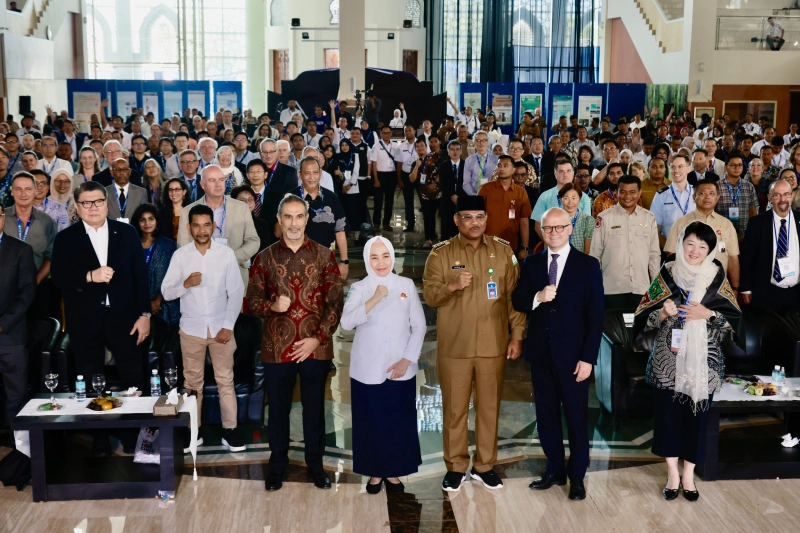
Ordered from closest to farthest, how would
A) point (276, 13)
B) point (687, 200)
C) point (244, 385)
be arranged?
point (244, 385), point (687, 200), point (276, 13)

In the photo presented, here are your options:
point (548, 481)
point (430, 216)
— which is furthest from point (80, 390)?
point (430, 216)

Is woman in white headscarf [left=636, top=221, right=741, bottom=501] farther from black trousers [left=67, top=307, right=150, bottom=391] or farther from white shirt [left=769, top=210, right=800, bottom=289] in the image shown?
black trousers [left=67, top=307, right=150, bottom=391]

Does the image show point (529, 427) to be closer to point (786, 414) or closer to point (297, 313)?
point (786, 414)

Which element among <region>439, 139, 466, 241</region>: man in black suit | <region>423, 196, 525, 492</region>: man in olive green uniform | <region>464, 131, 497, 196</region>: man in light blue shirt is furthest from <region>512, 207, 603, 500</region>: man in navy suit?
<region>439, 139, 466, 241</region>: man in black suit

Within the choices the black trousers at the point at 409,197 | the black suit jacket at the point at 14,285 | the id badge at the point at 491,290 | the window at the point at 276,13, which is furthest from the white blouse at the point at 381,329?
the window at the point at 276,13

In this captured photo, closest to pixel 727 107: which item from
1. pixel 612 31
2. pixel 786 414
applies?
pixel 612 31

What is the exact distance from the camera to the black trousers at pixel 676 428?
4.79 metres

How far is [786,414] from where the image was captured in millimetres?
5586

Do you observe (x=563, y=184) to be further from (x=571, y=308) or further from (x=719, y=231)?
(x=571, y=308)

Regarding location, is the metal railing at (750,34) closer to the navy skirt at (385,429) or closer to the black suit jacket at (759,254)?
the black suit jacket at (759,254)

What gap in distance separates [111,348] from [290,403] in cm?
121

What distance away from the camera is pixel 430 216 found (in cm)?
1228

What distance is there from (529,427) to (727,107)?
19.0m

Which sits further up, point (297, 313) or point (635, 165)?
point (635, 165)
